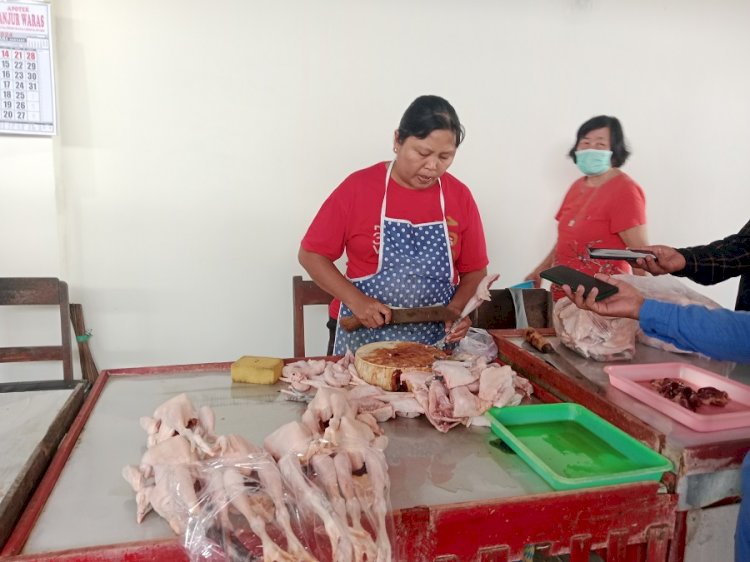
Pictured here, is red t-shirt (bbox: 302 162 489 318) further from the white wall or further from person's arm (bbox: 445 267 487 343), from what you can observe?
the white wall

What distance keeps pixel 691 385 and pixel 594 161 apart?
237 centimetres

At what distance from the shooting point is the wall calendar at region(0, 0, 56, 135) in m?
2.82

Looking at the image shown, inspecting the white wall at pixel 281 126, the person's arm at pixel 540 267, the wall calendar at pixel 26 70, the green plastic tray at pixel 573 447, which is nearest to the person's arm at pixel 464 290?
the green plastic tray at pixel 573 447

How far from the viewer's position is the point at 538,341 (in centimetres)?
204

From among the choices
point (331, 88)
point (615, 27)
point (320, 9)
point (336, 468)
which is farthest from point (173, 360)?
point (615, 27)

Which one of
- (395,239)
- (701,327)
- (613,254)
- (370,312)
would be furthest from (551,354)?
(395,239)

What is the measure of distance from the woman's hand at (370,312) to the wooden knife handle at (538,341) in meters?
0.55

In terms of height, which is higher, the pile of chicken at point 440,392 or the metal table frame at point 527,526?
the pile of chicken at point 440,392

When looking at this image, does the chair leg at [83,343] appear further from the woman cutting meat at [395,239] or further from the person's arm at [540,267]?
the person's arm at [540,267]

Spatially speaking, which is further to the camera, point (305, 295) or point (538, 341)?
point (305, 295)

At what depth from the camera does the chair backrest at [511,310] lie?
2967 mm

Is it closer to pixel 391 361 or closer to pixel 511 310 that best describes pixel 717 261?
pixel 511 310

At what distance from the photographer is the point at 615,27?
3.89 meters

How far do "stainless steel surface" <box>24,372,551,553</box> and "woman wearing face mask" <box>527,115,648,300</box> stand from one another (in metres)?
2.16
